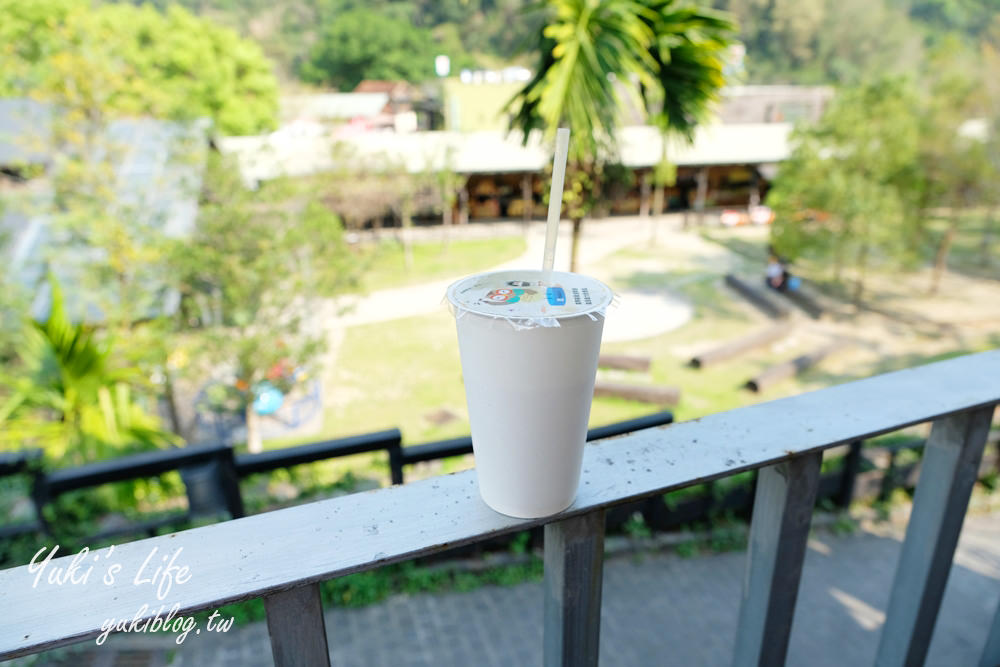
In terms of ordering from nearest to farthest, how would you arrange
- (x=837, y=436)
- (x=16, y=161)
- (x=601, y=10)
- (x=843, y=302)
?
(x=837, y=436)
(x=601, y=10)
(x=16, y=161)
(x=843, y=302)

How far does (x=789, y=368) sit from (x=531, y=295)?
894cm

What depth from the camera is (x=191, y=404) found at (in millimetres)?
8445

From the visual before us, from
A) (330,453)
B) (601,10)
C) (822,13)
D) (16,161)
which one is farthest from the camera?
(822,13)

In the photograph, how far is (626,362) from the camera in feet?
29.3

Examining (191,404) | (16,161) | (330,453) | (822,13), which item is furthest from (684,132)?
(822,13)

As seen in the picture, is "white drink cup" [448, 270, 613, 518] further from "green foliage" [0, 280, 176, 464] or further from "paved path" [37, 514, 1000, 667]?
"green foliage" [0, 280, 176, 464]

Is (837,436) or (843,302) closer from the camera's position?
(837,436)

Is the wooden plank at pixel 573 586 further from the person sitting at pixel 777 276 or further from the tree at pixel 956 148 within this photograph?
the tree at pixel 956 148

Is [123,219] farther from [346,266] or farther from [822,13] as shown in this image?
[822,13]

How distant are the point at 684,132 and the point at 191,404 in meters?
7.19

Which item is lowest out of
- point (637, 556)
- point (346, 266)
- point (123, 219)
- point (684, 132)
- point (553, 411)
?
point (637, 556)

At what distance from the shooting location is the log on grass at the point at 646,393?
7762mm

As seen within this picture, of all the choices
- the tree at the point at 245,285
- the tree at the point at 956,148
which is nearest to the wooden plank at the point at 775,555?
A: the tree at the point at 245,285

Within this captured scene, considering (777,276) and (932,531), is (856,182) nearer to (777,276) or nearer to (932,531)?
(777,276)
